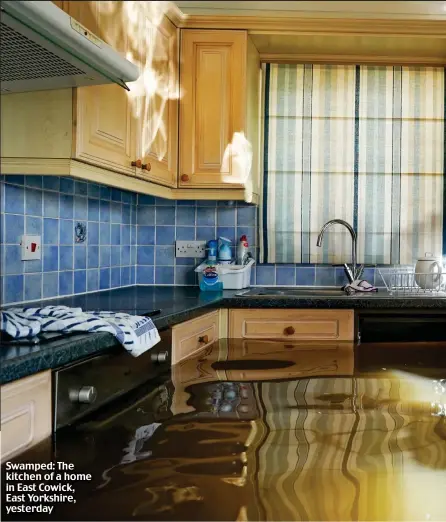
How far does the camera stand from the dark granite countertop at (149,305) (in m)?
1.22

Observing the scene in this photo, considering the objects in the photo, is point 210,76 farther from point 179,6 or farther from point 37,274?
point 37,274

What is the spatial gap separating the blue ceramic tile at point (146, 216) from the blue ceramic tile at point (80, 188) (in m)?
0.75

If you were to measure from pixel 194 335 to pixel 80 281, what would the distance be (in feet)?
2.13

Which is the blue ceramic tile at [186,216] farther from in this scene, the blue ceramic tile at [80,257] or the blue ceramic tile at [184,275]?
the blue ceramic tile at [80,257]

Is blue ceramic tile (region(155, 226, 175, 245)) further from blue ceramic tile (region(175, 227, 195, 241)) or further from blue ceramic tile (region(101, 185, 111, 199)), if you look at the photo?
blue ceramic tile (region(101, 185, 111, 199))

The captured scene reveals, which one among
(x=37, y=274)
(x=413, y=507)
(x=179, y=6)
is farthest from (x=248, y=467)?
(x=179, y=6)

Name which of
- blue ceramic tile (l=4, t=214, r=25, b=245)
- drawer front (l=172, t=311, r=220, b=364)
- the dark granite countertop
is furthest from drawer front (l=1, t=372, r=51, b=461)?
blue ceramic tile (l=4, t=214, r=25, b=245)

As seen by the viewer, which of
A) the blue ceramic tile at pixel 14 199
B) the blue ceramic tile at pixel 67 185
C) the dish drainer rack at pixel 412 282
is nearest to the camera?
the blue ceramic tile at pixel 14 199

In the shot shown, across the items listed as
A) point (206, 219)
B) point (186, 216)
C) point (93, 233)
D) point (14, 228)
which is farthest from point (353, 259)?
point (14, 228)

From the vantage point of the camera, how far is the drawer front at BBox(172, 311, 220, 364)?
85.4 inches

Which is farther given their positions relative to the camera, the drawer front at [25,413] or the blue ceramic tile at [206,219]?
the blue ceramic tile at [206,219]

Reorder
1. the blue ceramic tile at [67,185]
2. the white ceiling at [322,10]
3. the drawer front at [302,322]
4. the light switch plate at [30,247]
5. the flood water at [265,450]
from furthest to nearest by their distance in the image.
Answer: the white ceiling at [322,10]
the drawer front at [302,322]
the blue ceramic tile at [67,185]
the light switch plate at [30,247]
the flood water at [265,450]

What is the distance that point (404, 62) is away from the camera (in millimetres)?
3529

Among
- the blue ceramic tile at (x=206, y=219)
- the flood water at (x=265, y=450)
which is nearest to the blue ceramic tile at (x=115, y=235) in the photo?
the blue ceramic tile at (x=206, y=219)
